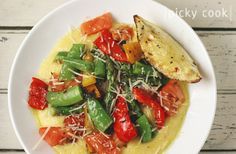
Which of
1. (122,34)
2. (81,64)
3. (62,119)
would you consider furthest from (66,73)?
(122,34)

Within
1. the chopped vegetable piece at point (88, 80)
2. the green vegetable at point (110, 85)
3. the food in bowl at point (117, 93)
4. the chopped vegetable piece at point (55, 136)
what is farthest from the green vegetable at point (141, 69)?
the chopped vegetable piece at point (55, 136)

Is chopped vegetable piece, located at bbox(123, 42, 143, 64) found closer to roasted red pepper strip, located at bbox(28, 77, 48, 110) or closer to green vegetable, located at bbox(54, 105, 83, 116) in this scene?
green vegetable, located at bbox(54, 105, 83, 116)

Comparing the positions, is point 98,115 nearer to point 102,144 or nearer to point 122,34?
point 102,144

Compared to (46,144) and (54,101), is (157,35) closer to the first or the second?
(54,101)

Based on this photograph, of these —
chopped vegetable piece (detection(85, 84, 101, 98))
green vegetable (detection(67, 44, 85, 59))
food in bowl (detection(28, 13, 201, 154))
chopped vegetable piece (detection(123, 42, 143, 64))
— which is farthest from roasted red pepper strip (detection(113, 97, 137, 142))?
green vegetable (detection(67, 44, 85, 59))

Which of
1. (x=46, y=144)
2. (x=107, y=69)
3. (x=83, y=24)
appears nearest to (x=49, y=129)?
(x=46, y=144)

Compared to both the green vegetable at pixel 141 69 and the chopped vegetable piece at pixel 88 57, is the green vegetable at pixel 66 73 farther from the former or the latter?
Result: the green vegetable at pixel 141 69
